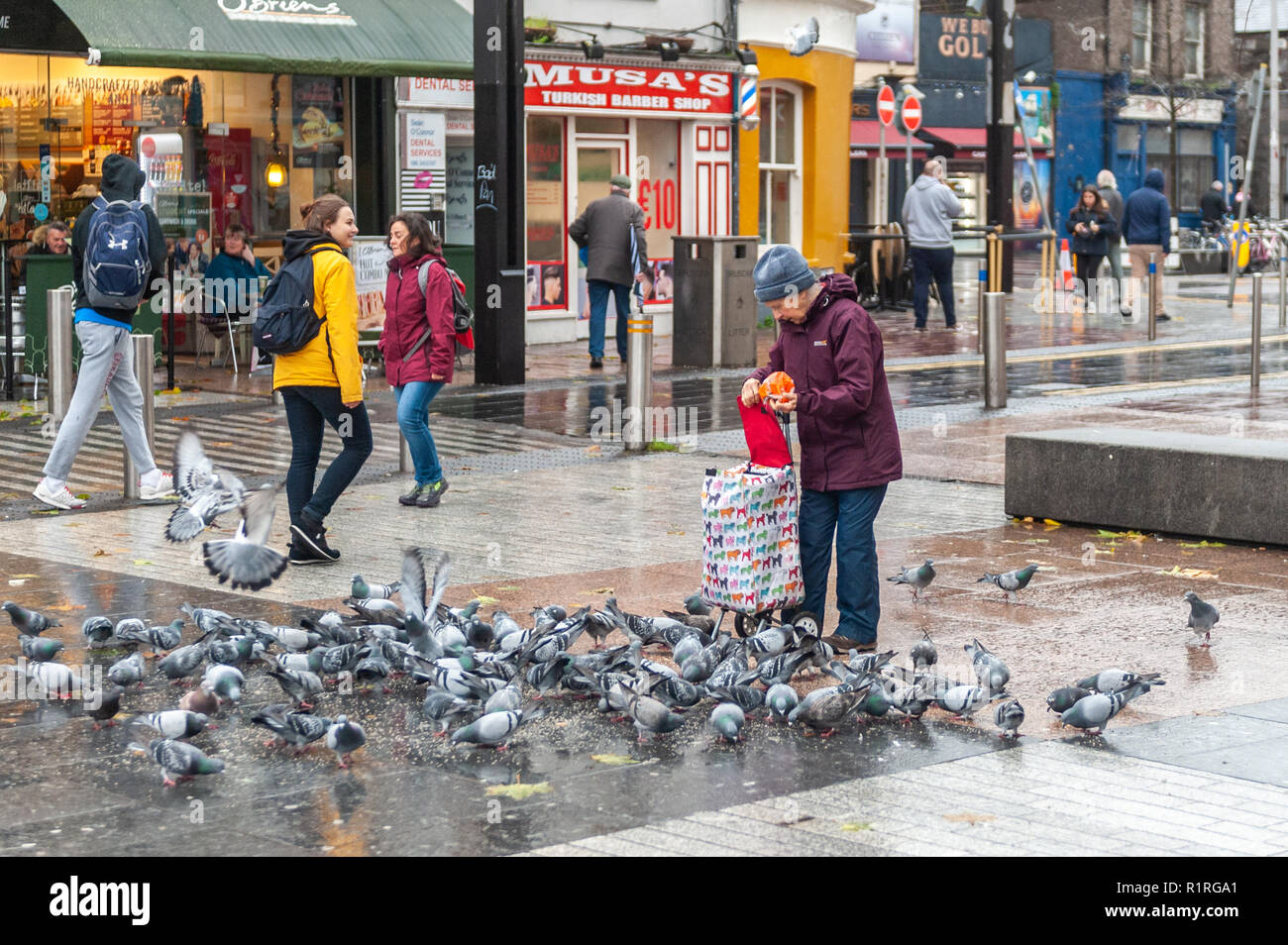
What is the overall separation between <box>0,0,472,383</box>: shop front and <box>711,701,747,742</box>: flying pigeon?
11.9m

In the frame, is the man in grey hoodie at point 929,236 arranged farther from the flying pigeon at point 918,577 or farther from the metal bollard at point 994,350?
the flying pigeon at point 918,577

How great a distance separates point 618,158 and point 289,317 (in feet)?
45.2

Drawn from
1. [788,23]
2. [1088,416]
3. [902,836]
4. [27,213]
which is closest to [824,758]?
[902,836]

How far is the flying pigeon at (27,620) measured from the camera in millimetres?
7176

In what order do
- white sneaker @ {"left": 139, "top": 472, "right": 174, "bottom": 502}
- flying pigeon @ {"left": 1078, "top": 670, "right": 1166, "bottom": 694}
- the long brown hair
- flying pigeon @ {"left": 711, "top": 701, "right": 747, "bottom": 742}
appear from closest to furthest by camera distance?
flying pigeon @ {"left": 711, "top": 701, "right": 747, "bottom": 742}
flying pigeon @ {"left": 1078, "top": 670, "right": 1166, "bottom": 694}
the long brown hair
white sneaker @ {"left": 139, "top": 472, "right": 174, "bottom": 502}

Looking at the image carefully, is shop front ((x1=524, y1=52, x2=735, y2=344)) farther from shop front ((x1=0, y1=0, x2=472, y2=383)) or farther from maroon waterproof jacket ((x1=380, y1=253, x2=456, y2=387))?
maroon waterproof jacket ((x1=380, y1=253, x2=456, y2=387))

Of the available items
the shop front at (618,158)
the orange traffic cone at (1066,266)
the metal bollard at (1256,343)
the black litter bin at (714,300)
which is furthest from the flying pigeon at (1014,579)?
the orange traffic cone at (1066,266)

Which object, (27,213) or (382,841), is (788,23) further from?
(382,841)

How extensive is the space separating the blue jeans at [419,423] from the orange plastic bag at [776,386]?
390cm

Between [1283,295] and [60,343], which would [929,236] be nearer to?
[1283,295]

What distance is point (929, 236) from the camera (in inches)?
898

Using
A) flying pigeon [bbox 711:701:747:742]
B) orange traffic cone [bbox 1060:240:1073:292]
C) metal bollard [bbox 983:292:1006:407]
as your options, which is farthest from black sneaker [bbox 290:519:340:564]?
orange traffic cone [bbox 1060:240:1073:292]

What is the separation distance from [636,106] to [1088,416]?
906cm

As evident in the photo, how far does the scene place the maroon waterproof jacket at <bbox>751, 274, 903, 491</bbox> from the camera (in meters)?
7.17
